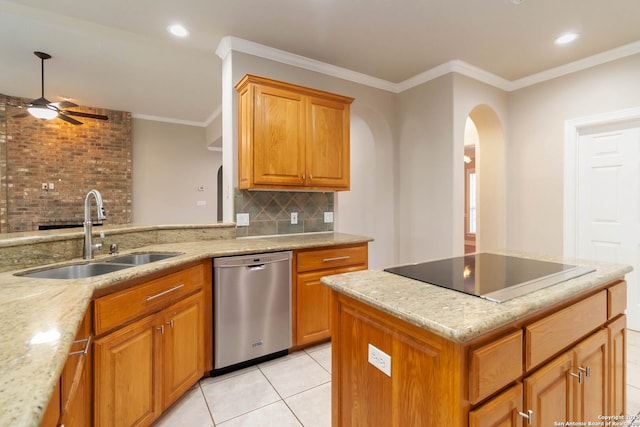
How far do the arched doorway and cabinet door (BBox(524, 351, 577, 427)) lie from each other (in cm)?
278

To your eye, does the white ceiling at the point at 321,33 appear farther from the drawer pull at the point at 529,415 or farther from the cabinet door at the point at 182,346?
the drawer pull at the point at 529,415

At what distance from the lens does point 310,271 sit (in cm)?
249

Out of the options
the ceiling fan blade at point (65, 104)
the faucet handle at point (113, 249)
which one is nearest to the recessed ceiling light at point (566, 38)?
the faucet handle at point (113, 249)

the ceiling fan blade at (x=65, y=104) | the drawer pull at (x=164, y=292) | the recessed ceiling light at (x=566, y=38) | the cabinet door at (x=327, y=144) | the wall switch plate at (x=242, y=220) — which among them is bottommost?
the drawer pull at (x=164, y=292)

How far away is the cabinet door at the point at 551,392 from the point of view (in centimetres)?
103

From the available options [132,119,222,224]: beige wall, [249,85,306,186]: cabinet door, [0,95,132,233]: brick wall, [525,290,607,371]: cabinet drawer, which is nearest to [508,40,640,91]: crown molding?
[249,85,306,186]: cabinet door

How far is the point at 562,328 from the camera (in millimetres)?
1151

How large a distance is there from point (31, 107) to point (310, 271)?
155 inches

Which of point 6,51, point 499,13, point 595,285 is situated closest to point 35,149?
point 6,51

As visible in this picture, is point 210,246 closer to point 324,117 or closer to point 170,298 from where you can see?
point 170,298

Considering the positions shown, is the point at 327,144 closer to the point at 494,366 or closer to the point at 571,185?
the point at 494,366

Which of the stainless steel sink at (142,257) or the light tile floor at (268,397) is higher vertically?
the stainless steel sink at (142,257)

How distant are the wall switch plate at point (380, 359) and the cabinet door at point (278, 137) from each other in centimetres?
179

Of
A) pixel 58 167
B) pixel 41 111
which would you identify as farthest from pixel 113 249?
pixel 58 167
